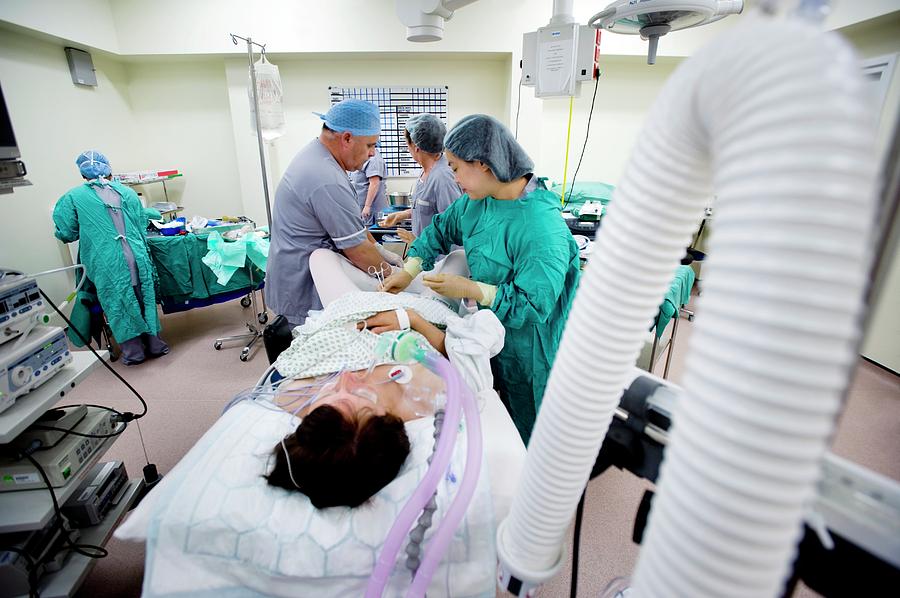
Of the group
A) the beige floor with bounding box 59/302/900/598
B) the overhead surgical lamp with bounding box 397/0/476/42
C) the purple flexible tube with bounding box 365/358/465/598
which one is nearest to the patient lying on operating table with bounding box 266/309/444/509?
the purple flexible tube with bounding box 365/358/465/598

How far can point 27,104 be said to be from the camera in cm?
332

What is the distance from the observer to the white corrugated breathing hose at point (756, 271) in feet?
0.92

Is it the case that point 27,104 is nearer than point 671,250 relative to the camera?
No

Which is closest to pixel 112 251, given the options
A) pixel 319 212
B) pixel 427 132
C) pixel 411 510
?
pixel 319 212

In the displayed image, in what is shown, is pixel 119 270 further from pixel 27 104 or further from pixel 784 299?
pixel 784 299

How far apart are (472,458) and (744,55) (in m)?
0.73

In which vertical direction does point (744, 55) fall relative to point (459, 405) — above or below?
above

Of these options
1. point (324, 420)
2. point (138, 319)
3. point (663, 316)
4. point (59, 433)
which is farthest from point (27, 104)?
point (663, 316)

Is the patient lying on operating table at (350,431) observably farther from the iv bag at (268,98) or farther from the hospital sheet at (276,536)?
the iv bag at (268,98)

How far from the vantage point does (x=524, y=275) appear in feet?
4.44

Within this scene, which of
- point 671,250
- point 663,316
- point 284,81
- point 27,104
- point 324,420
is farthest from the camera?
point 284,81

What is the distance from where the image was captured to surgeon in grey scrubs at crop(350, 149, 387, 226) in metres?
4.18

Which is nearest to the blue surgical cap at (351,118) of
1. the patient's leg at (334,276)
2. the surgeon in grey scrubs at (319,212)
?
the surgeon in grey scrubs at (319,212)

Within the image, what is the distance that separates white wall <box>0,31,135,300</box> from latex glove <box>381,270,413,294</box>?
10.7 feet
